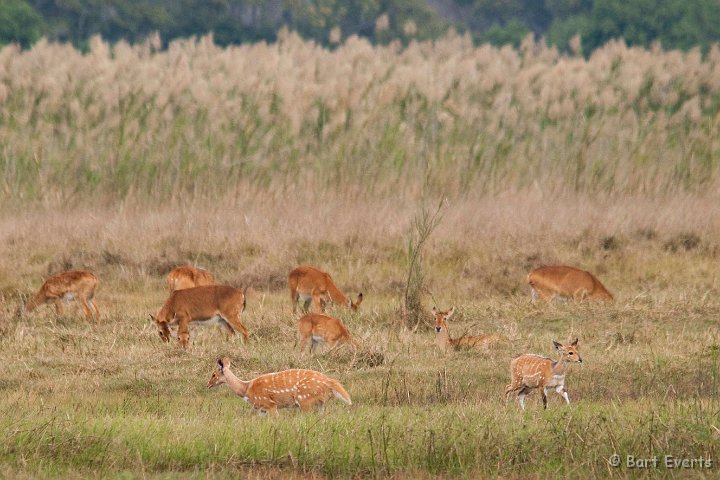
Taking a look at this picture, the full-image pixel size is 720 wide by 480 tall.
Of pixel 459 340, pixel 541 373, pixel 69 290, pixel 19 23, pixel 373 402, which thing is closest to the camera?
pixel 541 373

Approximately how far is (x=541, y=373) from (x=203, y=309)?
14.4ft

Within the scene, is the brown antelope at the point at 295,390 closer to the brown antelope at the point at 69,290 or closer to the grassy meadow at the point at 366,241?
the grassy meadow at the point at 366,241

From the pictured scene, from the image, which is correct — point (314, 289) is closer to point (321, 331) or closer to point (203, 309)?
point (203, 309)

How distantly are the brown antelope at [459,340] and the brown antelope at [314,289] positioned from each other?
2228mm

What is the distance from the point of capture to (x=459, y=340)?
12.5m

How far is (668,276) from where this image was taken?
1723cm

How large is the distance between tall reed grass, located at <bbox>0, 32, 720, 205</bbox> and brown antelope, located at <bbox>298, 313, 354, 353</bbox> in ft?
23.8

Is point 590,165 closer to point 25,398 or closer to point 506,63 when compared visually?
point 506,63

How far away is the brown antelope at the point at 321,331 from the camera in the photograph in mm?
12273

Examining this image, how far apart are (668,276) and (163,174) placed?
7482 mm

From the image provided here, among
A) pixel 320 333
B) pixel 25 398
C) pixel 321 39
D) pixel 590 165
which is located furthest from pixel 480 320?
pixel 321 39

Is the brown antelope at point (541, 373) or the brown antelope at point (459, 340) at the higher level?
the brown antelope at point (541, 373)

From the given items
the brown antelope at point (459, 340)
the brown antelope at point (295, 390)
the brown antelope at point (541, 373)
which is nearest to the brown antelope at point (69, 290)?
the brown antelope at point (459, 340)

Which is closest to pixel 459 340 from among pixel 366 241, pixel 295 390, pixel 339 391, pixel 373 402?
pixel 373 402
